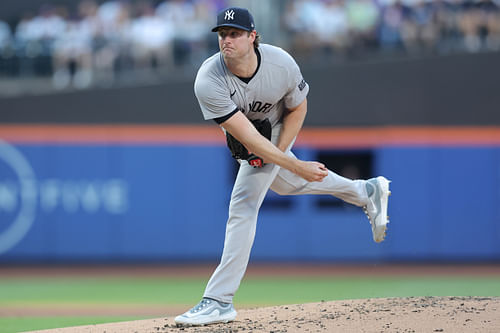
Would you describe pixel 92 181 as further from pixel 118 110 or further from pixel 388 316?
pixel 388 316

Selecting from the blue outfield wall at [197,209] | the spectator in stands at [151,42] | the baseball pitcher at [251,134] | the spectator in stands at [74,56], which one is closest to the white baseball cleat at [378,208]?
the baseball pitcher at [251,134]

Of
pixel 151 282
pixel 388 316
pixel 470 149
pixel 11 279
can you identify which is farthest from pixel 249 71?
pixel 470 149

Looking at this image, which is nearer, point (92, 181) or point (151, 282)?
point (151, 282)

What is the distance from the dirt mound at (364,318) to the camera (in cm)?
448

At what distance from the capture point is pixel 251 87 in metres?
4.51

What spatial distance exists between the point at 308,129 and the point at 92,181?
3.63 meters

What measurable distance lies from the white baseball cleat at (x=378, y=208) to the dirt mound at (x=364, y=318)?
540mm

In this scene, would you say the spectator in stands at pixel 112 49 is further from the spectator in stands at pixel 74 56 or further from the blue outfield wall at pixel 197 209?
the blue outfield wall at pixel 197 209

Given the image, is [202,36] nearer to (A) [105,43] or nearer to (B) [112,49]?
(B) [112,49]

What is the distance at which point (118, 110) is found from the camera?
11.8 meters

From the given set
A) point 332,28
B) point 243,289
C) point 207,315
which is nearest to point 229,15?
point 207,315

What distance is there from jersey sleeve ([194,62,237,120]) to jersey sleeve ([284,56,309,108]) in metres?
0.46

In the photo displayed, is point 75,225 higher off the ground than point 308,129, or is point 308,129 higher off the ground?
point 308,129

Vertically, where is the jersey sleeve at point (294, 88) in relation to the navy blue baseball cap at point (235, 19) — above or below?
below
